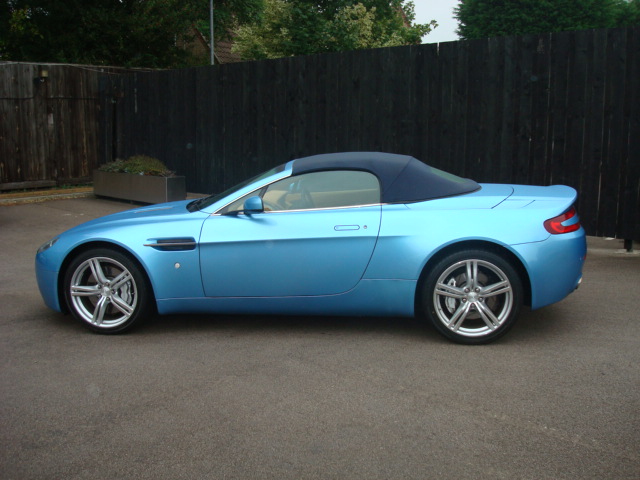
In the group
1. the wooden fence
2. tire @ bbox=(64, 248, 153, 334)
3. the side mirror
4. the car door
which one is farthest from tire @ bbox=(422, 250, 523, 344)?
the wooden fence

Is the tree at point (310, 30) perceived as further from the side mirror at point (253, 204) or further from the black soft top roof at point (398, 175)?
the side mirror at point (253, 204)

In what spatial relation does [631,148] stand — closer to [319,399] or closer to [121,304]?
[319,399]

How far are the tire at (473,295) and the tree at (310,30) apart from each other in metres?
29.8


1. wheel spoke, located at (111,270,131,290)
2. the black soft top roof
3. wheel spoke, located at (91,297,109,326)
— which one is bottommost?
wheel spoke, located at (91,297,109,326)

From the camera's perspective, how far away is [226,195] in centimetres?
557

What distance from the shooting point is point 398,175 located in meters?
5.36

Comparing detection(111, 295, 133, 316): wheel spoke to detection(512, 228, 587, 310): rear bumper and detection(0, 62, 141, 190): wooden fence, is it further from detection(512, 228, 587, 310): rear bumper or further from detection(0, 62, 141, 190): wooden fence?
detection(0, 62, 141, 190): wooden fence

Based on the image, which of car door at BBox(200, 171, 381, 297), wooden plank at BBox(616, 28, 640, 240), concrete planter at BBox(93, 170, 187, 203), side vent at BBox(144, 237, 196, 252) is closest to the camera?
car door at BBox(200, 171, 381, 297)

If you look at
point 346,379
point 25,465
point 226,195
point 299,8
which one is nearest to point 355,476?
point 346,379

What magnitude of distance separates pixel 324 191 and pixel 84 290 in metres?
1.97

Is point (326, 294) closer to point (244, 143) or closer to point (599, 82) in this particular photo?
point (599, 82)

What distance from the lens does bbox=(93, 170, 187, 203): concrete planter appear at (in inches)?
495

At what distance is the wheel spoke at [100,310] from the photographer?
17.6 feet

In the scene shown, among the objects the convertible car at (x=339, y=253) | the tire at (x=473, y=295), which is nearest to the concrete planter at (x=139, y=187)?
the convertible car at (x=339, y=253)
